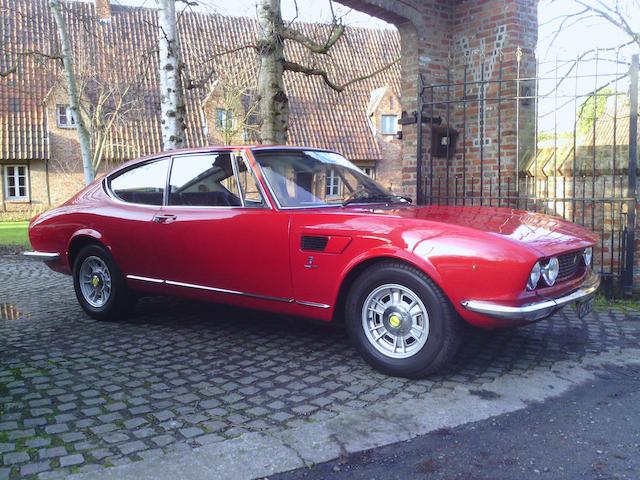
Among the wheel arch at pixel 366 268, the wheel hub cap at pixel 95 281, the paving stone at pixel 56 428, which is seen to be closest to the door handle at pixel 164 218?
the wheel hub cap at pixel 95 281

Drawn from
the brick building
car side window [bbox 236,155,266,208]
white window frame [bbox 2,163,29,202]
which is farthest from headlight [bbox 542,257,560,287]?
white window frame [bbox 2,163,29,202]

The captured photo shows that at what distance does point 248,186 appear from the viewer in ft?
15.5

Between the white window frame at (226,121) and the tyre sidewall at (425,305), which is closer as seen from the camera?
the tyre sidewall at (425,305)

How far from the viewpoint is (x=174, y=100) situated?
405 inches

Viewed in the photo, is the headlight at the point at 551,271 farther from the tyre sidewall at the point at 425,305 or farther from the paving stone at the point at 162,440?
the paving stone at the point at 162,440

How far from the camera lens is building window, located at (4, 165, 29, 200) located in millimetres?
26594

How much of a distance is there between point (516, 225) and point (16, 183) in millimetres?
27249

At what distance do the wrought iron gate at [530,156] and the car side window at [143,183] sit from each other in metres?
3.43

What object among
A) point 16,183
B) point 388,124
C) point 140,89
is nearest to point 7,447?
point 140,89

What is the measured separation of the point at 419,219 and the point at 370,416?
1381 mm

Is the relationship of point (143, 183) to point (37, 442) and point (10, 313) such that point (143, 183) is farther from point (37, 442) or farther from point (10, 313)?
point (37, 442)

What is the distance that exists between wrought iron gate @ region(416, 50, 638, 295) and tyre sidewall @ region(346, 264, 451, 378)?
3.38 meters

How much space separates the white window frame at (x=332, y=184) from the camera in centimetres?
484

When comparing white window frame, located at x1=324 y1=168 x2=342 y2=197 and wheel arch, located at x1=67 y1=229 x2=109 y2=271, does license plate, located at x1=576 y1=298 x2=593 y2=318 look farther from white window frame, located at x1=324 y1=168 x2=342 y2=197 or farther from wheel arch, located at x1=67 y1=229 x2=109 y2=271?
wheel arch, located at x1=67 y1=229 x2=109 y2=271
